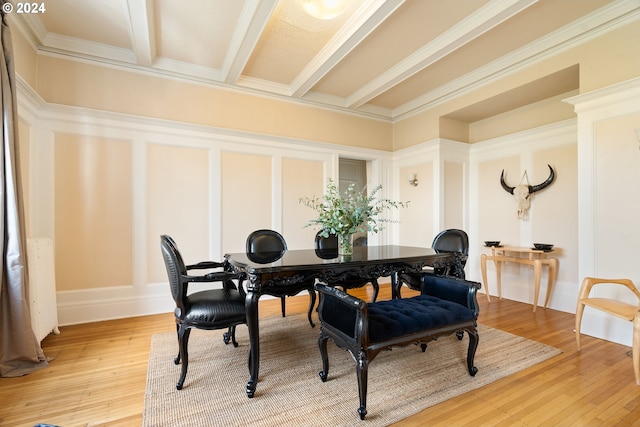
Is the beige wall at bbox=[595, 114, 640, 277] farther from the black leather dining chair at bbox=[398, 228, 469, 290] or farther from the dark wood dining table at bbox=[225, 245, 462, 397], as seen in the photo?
the dark wood dining table at bbox=[225, 245, 462, 397]

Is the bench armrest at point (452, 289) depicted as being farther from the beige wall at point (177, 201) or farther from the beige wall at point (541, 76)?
the beige wall at point (177, 201)

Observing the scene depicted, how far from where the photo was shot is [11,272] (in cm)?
209

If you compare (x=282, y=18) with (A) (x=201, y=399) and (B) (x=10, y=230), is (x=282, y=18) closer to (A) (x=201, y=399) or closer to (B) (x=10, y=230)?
(B) (x=10, y=230)

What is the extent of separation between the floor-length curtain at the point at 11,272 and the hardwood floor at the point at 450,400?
17 centimetres

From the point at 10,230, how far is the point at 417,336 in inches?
118

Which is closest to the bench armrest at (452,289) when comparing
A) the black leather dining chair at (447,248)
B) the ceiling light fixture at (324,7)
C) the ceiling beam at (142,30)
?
the black leather dining chair at (447,248)

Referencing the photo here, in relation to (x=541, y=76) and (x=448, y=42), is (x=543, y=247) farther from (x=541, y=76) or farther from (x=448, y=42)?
(x=448, y=42)

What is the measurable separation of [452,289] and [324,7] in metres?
2.66

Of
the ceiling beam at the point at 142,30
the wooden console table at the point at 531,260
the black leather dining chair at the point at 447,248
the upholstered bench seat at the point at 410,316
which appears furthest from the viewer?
the wooden console table at the point at 531,260

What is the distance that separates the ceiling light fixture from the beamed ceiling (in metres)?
0.15

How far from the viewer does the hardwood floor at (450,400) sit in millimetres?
1629

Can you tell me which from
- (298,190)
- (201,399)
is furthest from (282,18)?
(201,399)

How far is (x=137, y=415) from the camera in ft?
5.45

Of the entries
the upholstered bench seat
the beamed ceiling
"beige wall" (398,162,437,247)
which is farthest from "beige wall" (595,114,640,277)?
"beige wall" (398,162,437,247)
